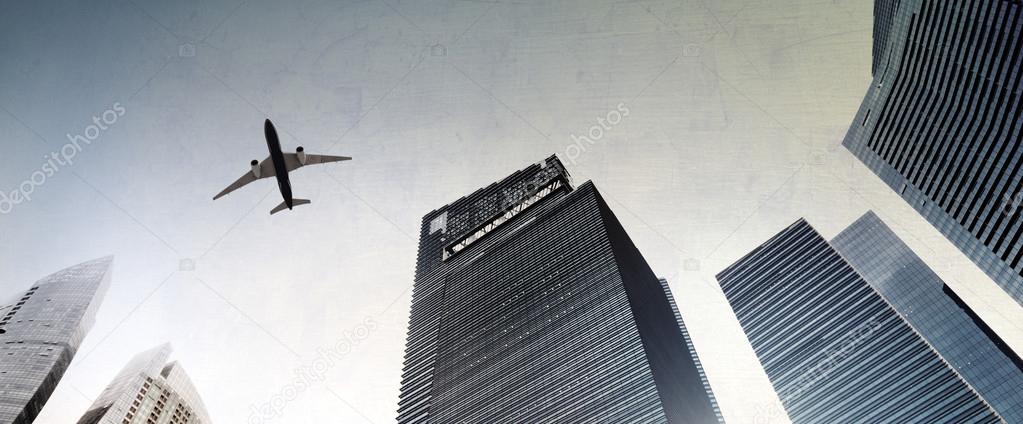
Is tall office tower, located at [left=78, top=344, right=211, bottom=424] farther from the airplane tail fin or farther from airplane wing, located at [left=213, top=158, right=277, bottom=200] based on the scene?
airplane wing, located at [left=213, top=158, right=277, bottom=200]

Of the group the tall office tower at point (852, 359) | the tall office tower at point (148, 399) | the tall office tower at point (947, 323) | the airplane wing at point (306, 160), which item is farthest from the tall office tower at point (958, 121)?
the tall office tower at point (148, 399)

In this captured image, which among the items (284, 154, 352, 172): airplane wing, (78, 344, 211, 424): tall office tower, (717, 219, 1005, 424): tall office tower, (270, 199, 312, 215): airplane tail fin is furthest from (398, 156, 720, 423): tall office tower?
(78, 344, 211, 424): tall office tower

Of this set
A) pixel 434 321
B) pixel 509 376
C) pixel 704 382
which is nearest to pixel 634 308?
pixel 509 376

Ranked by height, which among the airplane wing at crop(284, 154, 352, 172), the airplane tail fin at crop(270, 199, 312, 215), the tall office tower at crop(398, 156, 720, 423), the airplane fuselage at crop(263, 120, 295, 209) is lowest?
the airplane fuselage at crop(263, 120, 295, 209)

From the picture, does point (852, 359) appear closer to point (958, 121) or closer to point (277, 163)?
point (958, 121)

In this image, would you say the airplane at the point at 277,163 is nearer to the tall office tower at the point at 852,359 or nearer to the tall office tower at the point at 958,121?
the tall office tower at the point at 958,121

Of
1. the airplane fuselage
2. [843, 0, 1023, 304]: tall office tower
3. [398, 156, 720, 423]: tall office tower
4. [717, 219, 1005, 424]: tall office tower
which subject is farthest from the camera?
[717, 219, 1005, 424]: tall office tower

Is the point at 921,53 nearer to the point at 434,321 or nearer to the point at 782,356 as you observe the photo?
the point at 782,356
